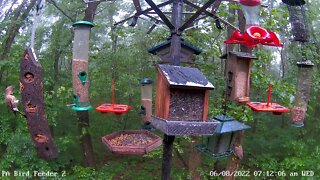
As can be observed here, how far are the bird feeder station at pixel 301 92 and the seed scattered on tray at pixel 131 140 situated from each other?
1.70m

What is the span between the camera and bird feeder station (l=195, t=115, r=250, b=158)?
10.4ft

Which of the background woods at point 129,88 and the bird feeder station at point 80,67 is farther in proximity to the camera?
the background woods at point 129,88

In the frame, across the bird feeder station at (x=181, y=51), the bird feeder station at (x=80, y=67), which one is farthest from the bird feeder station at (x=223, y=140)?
the bird feeder station at (x=80, y=67)

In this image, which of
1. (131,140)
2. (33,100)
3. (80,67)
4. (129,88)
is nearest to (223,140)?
(131,140)

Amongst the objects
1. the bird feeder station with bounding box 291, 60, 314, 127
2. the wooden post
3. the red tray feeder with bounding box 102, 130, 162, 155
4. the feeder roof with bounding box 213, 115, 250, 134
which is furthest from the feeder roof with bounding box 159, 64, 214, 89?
the bird feeder station with bounding box 291, 60, 314, 127

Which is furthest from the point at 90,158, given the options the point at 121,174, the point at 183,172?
the point at 183,172

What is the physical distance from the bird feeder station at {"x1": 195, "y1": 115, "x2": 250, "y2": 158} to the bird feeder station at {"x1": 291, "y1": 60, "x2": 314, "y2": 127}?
631mm

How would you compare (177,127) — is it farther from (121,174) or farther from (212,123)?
(121,174)

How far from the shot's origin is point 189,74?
8.82 feet

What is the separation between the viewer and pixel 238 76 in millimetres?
3537

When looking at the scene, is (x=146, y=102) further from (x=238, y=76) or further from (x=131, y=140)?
(x=238, y=76)

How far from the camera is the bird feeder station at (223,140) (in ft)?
10.4

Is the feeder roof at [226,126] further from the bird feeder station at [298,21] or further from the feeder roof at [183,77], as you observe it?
the bird feeder station at [298,21]

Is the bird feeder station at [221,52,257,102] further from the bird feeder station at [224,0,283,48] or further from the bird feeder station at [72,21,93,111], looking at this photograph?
the bird feeder station at [72,21,93,111]
